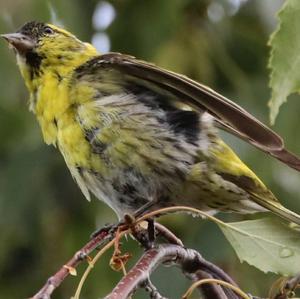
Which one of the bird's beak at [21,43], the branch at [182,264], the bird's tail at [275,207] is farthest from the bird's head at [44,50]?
the branch at [182,264]

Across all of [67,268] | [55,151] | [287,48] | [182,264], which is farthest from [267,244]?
[55,151]

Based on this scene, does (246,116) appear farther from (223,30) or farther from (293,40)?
(223,30)

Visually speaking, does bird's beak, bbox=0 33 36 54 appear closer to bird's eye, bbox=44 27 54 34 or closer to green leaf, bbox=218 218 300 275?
bird's eye, bbox=44 27 54 34

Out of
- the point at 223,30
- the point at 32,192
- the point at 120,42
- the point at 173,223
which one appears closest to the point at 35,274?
the point at 32,192

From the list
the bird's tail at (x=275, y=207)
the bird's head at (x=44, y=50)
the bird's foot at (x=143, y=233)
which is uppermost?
the bird's head at (x=44, y=50)

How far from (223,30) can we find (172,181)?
186 cm

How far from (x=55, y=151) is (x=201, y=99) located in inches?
78.9

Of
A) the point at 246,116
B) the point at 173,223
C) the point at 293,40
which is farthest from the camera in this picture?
the point at 173,223

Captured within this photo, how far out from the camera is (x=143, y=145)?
10.4 feet

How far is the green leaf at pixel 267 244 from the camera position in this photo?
232 centimetres

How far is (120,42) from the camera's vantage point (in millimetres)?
4680

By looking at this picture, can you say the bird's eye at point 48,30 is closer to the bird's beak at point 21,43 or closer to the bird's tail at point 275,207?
the bird's beak at point 21,43

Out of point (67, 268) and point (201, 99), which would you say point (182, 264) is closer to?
point (67, 268)

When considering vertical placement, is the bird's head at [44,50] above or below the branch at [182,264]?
above
